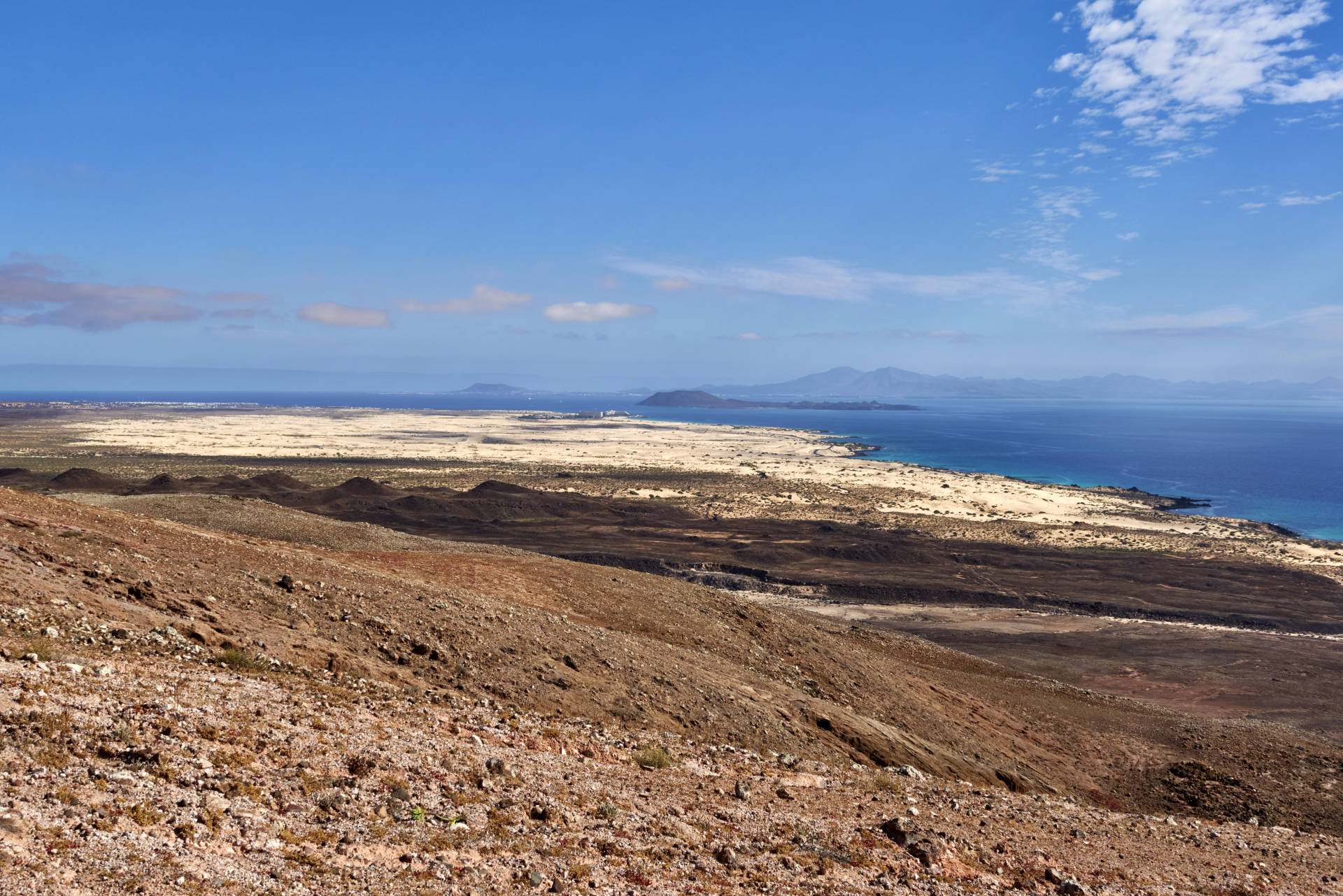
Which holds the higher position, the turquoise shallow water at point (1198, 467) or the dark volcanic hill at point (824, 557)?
the turquoise shallow water at point (1198, 467)

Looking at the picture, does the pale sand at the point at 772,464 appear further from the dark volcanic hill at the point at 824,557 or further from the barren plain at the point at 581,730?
the barren plain at the point at 581,730

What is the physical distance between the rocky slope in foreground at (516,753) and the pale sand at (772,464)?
5259 cm

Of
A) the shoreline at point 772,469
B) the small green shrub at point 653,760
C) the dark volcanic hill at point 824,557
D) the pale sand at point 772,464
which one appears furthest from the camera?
the pale sand at point 772,464

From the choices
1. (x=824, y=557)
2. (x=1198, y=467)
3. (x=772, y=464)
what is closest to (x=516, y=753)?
(x=824, y=557)

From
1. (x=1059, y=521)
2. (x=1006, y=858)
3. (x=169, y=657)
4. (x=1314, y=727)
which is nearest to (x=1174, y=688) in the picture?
(x=1314, y=727)

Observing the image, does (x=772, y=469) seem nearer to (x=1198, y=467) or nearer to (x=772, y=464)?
(x=772, y=464)

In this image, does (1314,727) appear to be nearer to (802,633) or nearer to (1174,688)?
(1174,688)

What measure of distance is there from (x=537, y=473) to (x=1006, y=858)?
100m

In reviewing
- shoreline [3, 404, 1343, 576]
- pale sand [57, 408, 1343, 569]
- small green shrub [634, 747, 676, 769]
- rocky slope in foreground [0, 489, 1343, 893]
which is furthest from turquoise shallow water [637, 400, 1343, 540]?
small green shrub [634, 747, 676, 769]

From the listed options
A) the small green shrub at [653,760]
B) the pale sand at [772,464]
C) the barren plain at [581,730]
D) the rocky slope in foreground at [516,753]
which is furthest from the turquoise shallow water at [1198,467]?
the small green shrub at [653,760]

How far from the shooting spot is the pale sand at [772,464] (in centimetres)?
7531

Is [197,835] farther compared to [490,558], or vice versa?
[490,558]

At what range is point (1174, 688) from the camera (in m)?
30.8

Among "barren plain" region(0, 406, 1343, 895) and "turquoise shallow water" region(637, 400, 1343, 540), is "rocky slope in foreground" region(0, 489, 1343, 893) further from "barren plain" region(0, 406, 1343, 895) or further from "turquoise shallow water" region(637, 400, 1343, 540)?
"turquoise shallow water" region(637, 400, 1343, 540)
